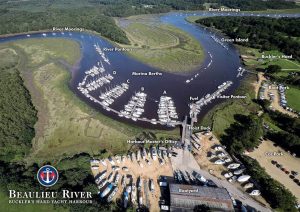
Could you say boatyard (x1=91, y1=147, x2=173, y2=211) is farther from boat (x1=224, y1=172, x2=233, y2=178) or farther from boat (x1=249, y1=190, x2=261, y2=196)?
boat (x1=249, y1=190, x2=261, y2=196)

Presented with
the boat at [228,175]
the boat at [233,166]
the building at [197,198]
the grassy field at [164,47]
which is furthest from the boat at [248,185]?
the grassy field at [164,47]

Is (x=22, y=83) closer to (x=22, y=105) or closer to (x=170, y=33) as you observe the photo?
(x=22, y=105)

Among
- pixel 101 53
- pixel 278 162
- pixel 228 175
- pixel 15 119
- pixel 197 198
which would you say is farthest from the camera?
pixel 101 53

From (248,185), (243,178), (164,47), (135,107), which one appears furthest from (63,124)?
(164,47)

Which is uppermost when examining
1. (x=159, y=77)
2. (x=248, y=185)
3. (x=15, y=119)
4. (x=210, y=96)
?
(x=159, y=77)

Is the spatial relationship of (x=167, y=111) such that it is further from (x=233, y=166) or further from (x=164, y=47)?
(x=164, y=47)

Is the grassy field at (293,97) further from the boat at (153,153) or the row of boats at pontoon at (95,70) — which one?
the row of boats at pontoon at (95,70)

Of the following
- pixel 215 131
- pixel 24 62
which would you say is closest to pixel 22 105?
pixel 24 62

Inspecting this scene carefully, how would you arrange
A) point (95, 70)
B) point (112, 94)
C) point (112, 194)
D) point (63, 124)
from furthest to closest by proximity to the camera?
point (95, 70)
point (112, 94)
point (63, 124)
point (112, 194)

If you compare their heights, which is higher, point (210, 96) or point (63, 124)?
point (210, 96)
